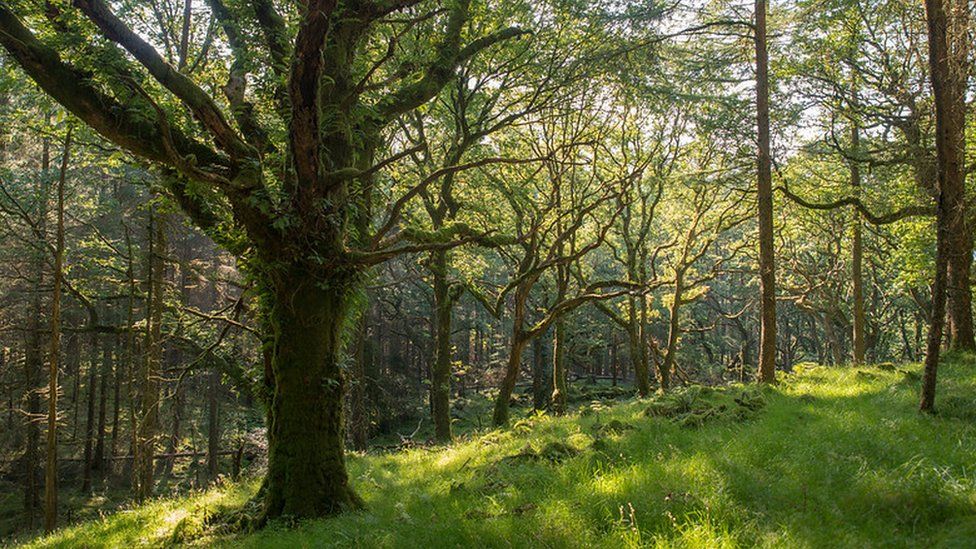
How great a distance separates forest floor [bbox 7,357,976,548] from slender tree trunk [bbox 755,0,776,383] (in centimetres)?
240

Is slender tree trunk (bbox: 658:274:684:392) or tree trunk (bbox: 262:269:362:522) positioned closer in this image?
tree trunk (bbox: 262:269:362:522)

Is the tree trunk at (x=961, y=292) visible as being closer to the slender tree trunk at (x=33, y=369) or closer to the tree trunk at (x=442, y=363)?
the tree trunk at (x=442, y=363)

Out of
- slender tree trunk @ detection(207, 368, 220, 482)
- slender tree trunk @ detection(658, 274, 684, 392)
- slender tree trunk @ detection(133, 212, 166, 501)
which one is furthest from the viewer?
slender tree trunk @ detection(207, 368, 220, 482)

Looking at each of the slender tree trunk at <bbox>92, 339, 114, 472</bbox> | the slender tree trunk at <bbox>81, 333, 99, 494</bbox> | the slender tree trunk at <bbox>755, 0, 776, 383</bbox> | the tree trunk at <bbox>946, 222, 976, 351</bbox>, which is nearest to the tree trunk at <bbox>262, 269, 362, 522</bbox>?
the slender tree trunk at <bbox>755, 0, 776, 383</bbox>

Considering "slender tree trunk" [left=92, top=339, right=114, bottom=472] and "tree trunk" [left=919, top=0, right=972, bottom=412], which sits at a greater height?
"tree trunk" [left=919, top=0, right=972, bottom=412]

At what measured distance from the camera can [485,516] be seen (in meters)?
5.20

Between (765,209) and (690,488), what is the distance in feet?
28.7

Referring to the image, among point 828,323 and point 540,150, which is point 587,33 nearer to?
point 540,150

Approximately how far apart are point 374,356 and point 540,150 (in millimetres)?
20117

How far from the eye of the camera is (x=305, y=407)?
6562 mm

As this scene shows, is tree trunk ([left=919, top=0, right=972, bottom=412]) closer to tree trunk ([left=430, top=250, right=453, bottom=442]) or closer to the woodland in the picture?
the woodland

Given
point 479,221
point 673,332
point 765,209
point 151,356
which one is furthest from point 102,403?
point 765,209

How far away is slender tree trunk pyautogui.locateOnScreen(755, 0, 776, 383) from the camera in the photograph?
11656 mm

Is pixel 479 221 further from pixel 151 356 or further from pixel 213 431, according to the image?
pixel 213 431
